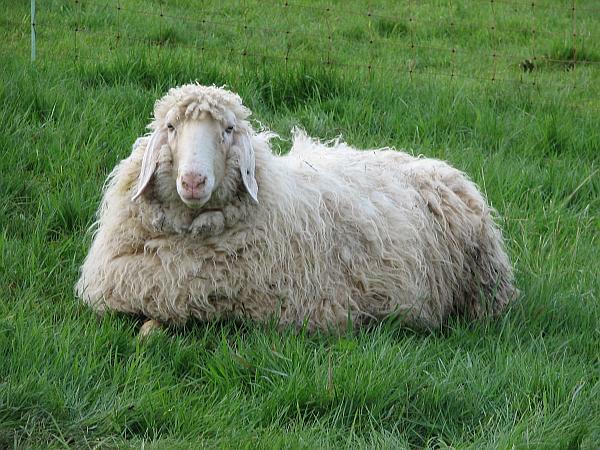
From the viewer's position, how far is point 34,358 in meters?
3.83

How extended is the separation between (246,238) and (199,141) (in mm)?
540

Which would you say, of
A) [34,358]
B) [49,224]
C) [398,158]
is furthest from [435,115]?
[34,358]

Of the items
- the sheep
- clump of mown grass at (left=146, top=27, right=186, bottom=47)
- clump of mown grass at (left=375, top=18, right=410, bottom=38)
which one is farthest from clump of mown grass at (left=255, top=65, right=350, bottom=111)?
clump of mown grass at (left=375, top=18, right=410, bottom=38)

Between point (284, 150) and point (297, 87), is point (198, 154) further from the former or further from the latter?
point (297, 87)

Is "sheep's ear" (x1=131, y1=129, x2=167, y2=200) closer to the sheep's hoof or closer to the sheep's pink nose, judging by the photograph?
the sheep's pink nose

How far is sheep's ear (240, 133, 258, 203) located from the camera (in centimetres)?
461

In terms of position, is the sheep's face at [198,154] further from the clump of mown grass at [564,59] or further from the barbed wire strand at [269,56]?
the clump of mown grass at [564,59]

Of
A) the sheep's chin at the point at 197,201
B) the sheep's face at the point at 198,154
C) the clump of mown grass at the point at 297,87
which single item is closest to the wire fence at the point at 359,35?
the clump of mown grass at the point at 297,87

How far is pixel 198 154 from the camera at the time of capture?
4348mm

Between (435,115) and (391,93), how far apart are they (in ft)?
1.36

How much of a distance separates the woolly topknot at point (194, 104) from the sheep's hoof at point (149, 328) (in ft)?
2.84

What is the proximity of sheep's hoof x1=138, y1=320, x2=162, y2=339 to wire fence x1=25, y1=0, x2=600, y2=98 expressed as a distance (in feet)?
11.0

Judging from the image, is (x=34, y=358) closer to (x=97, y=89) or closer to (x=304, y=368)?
(x=304, y=368)

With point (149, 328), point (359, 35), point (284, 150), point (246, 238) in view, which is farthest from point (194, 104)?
point (359, 35)
